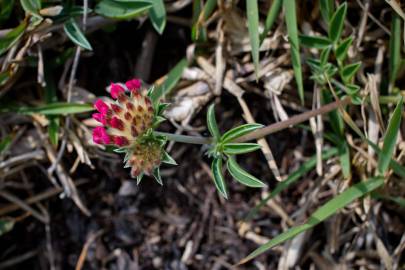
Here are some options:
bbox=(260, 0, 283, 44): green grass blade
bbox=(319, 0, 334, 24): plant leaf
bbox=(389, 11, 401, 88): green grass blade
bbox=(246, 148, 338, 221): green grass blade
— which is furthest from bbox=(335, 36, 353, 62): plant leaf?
bbox=(246, 148, 338, 221): green grass blade

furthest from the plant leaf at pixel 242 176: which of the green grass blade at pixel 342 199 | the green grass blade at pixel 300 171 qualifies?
the green grass blade at pixel 300 171

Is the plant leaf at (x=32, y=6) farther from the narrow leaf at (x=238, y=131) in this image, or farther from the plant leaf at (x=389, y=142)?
the plant leaf at (x=389, y=142)

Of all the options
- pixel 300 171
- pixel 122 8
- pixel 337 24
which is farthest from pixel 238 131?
pixel 122 8

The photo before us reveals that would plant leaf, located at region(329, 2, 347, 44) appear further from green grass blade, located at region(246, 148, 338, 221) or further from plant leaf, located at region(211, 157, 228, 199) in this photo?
plant leaf, located at region(211, 157, 228, 199)

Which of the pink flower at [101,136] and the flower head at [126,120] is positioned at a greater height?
the flower head at [126,120]

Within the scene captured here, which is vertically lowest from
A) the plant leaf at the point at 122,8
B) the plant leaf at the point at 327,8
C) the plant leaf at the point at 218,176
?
the plant leaf at the point at 218,176
